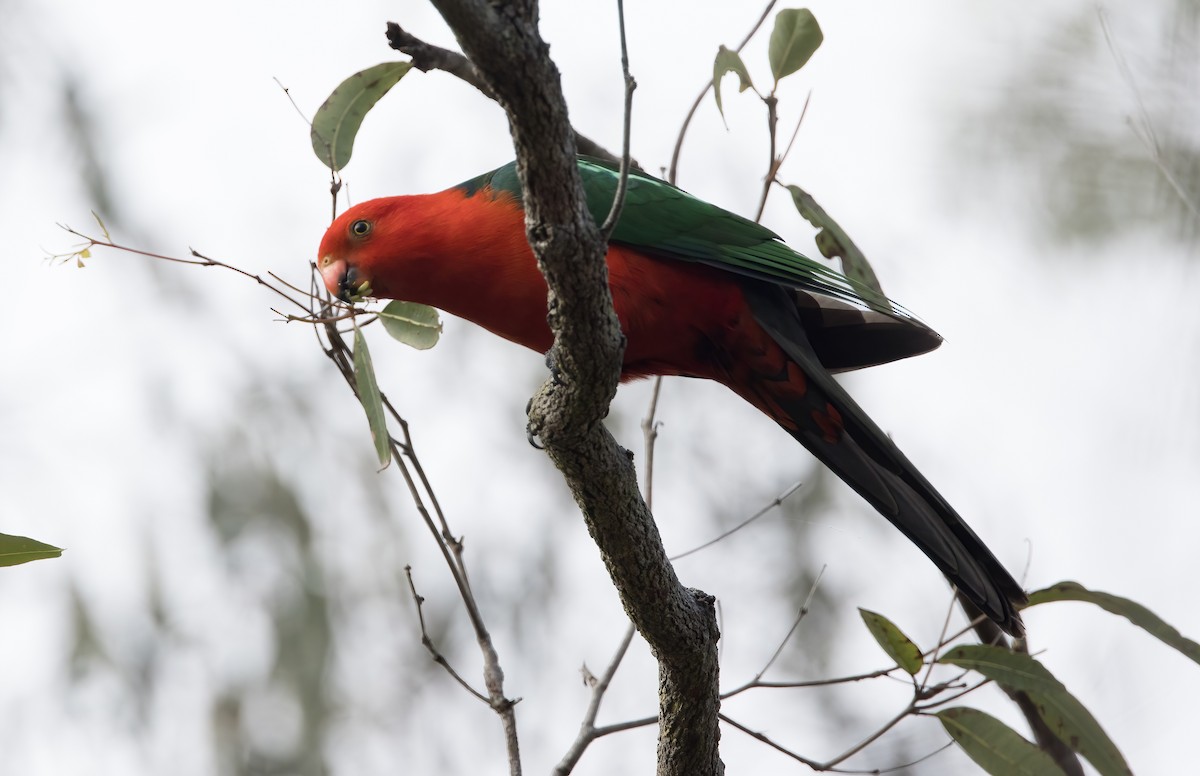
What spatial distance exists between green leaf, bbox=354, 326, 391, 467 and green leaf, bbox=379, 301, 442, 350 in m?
0.24

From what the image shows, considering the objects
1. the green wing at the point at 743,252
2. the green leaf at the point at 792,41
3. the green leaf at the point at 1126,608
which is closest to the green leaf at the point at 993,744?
the green leaf at the point at 1126,608

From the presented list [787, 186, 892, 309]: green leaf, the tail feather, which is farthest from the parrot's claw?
[787, 186, 892, 309]: green leaf

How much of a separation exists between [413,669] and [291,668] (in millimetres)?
941

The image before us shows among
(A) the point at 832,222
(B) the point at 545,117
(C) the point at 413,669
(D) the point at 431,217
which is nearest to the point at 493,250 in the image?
(D) the point at 431,217

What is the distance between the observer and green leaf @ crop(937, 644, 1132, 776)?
2.72 m

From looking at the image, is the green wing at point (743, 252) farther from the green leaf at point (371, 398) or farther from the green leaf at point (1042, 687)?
the green leaf at point (1042, 687)

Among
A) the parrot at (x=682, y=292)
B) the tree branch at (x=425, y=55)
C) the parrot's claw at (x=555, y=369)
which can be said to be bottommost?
the parrot's claw at (x=555, y=369)

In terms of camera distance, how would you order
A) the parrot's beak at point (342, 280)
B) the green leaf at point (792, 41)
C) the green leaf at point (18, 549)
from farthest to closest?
1. the parrot's beak at point (342, 280)
2. the green leaf at point (792, 41)
3. the green leaf at point (18, 549)

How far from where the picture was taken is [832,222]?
333cm

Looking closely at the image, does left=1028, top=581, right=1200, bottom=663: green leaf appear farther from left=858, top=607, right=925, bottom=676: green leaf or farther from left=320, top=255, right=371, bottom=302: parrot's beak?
left=320, top=255, right=371, bottom=302: parrot's beak

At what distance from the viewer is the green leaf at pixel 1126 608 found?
2.68 m

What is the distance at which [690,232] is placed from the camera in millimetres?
3357

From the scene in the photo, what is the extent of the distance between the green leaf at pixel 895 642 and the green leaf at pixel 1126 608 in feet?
1.55

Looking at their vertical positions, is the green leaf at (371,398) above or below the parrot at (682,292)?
below
